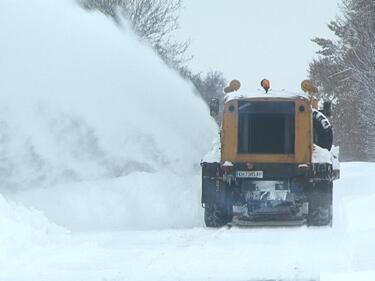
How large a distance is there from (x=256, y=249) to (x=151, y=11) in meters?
23.6

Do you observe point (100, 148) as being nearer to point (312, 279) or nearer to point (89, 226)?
point (89, 226)

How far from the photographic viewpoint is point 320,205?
11914 millimetres

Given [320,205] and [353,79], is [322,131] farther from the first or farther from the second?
[353,79]

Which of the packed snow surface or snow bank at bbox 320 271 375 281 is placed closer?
snow bank at bbox 320 271 375 281

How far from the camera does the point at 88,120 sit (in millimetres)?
13578

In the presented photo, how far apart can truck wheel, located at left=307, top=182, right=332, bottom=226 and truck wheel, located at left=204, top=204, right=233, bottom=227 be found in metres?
1.28

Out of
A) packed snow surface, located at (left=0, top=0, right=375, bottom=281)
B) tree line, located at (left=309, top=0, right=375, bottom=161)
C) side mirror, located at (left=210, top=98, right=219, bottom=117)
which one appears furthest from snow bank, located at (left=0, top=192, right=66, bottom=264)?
tree line, located at (left=309, top=0, right=375, bottom=161)

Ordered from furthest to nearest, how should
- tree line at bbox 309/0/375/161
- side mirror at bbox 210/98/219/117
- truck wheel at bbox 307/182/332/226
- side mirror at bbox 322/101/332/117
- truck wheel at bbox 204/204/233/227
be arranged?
tree line at bbox 309/0/375/161, side mirror at bbox 322/101/332/117, side mirror at bbox 210/98/219/117, truck wheel at bbox 204/204/233/227, truck wheel at bbox 307/182/332/226

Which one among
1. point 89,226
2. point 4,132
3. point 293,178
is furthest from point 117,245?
point 4,132

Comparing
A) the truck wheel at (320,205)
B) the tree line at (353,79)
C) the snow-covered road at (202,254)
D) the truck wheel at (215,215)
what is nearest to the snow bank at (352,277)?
the snow-covered road at (202,254)

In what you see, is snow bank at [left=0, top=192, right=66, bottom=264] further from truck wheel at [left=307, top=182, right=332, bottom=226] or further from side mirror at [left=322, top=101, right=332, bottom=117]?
side mirror at [left=322, top=101, right=332, bottom=117]

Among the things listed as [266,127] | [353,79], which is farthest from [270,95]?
[353,79]

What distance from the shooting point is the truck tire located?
13.0m

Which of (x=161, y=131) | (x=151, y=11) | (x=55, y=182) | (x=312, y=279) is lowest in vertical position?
(x=312, y=279)
